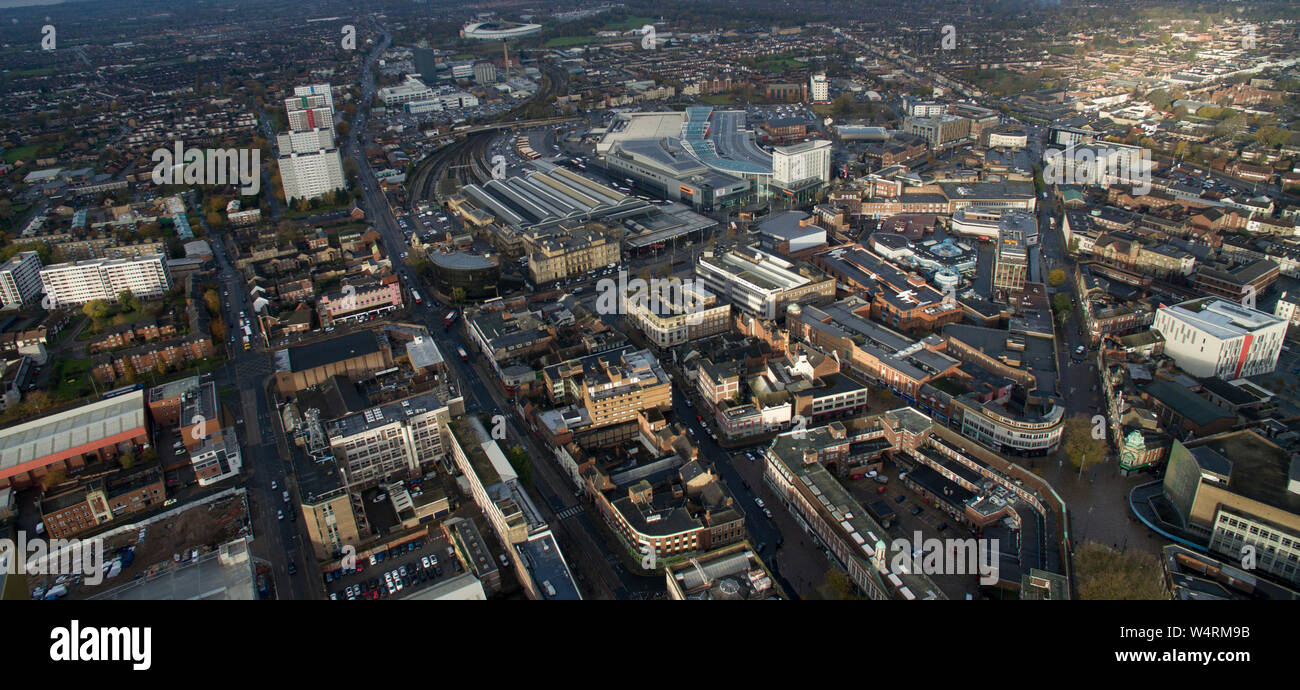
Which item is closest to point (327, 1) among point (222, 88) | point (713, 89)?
point (222, 88)

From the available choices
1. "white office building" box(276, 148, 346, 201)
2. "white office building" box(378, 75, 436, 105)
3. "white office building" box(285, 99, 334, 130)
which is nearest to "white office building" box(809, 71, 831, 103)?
"white office building" box(378, 75, 436, 105)

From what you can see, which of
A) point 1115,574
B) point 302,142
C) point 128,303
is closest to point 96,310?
point 128,303

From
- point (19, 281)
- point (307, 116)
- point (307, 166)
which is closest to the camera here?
point (19, 281)

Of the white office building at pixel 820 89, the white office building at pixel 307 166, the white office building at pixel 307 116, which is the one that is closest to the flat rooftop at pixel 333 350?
the white office building at pixel 307 166

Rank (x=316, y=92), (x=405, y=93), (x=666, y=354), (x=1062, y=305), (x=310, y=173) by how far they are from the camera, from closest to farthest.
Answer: (x=666, y=354), (x=1062, y=305), (x=310, y=173), (x=316, y=92), (x=405, y=93)

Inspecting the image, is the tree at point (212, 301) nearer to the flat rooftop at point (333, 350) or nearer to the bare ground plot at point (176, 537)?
the flat rooftop at point (333, 350)

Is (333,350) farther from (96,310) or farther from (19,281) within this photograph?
(19,281)

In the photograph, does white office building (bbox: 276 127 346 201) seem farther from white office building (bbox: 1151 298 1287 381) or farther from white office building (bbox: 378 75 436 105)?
white office building (bbox: 1151 298 1287 381)
